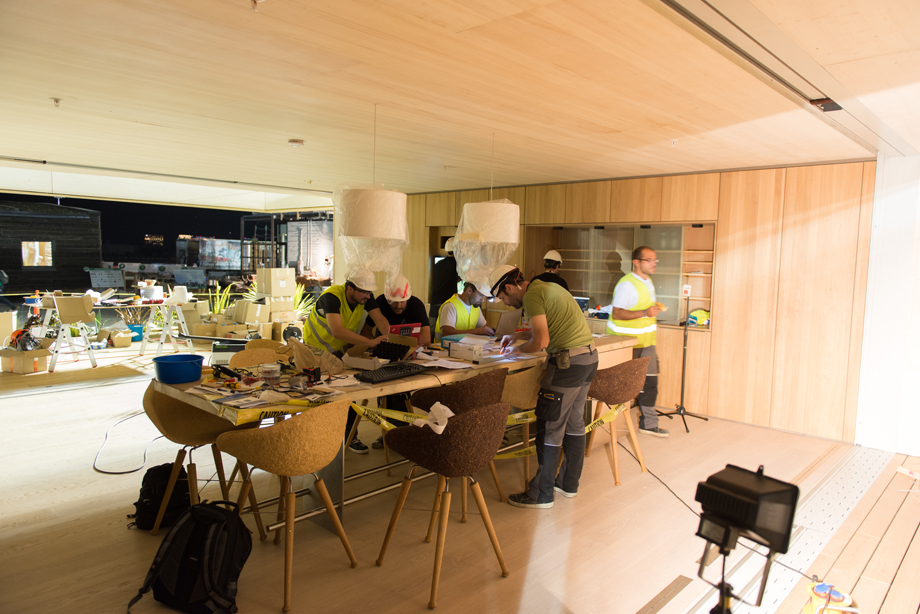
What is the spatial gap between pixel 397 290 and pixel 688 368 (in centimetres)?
337

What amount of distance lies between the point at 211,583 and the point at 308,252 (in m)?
11.5

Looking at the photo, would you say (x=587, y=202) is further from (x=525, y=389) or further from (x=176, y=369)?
(x=176, y=369)

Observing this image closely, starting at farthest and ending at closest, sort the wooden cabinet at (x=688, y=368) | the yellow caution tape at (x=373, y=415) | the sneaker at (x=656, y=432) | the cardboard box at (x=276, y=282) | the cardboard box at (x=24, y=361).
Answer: the cardboard box at (x=276, y=282) → the cardboard box at (x=24, y=361) → the wooden cabinet at (x=688, y=368) → the sneaker at (x=656, y=432) → the yellow caution tape at (x=373, y=415)

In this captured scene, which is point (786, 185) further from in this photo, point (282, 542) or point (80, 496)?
point (80, 496)

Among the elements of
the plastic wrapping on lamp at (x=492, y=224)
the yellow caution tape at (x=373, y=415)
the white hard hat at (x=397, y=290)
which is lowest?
the yellow caution tape at (x=373, y=415)

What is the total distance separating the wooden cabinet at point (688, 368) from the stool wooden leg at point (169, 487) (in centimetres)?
436

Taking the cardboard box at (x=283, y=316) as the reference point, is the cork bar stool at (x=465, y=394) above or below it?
above

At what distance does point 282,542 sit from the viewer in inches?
124

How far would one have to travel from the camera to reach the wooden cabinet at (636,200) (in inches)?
241

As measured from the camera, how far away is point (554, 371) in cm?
359

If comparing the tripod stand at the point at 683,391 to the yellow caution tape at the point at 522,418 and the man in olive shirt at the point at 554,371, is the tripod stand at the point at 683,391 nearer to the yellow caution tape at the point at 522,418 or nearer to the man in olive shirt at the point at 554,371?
the yellow caution tape at the point at 522,418

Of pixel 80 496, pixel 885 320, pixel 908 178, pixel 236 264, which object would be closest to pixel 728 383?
pixel 885 320

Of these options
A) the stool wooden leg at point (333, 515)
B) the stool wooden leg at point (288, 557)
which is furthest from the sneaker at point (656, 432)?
the stool wooden leg at point (288, 557)

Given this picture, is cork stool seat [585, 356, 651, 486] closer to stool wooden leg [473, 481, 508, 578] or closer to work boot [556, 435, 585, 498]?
work boot [556, 435, 585, 498]
